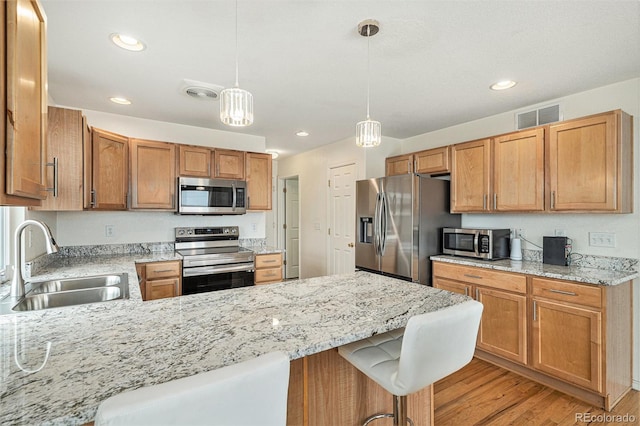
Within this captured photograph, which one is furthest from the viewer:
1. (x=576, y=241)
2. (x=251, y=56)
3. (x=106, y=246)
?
(x=106, y=246)

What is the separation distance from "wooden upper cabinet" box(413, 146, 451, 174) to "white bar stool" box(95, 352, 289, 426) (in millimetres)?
3201

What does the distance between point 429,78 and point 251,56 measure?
4.55 ft

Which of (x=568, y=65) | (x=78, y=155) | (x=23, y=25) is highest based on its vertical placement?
(x=568, y=65)

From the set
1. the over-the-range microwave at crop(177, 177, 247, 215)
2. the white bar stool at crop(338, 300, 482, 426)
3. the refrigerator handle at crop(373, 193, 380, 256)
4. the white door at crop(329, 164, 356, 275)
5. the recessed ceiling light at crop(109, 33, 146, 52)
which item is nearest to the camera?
the white bar stool at crop(338, 300, 482, 426)

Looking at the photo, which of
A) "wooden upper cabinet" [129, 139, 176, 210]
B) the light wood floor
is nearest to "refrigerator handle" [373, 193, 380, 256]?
the light wood floor

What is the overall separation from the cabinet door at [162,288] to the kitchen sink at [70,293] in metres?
0.63

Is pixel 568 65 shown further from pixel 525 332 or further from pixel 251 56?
pixel 251 56

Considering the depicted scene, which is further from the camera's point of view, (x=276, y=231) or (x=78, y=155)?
(x=276, y=231)

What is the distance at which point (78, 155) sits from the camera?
2.38m

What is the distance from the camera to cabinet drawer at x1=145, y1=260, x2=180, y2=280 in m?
2.93

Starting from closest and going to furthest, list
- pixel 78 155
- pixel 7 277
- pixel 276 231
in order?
pixel 7 277
pixel 78 155
pixel 276 231

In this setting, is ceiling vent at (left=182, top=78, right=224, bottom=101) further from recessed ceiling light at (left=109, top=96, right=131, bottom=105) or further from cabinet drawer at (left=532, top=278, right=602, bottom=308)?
cabinet drawer at (left=532, top=278, right=602, bottom=308)

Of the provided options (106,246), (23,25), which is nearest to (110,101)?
(106,246)

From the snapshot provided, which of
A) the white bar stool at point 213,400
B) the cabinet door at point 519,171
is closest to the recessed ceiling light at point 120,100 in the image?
the white bar stool at point 213,400
